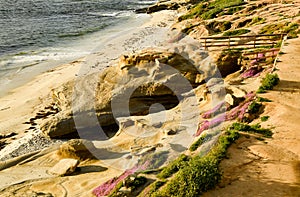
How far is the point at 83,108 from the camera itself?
89.0ft

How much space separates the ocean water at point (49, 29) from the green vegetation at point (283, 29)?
24863 mm

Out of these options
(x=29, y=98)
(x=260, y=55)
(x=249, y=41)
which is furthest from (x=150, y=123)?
(x=29, y=98)

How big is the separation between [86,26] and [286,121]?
55335mm

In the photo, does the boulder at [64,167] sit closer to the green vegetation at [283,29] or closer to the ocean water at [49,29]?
the ocean water at [49,29]

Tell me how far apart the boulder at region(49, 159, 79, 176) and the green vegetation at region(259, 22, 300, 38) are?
71.5 ft

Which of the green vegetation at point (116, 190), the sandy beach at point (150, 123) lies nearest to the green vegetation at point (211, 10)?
the sandy beach at point (150, 123)

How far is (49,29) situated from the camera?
6369 centimetres

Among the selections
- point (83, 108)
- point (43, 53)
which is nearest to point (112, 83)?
point (83, 108)

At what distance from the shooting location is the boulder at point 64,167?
2031 cm

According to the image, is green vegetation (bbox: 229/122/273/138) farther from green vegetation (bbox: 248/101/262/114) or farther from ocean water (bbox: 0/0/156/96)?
ocean water (bbox: 0/0/156/96)

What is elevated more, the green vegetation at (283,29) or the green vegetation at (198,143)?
the green vegetation at (283,29)

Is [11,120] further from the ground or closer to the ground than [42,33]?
closer to the ground

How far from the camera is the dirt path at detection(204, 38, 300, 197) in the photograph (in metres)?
12.9

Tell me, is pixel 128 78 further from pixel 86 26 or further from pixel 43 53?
pixel 86 26
